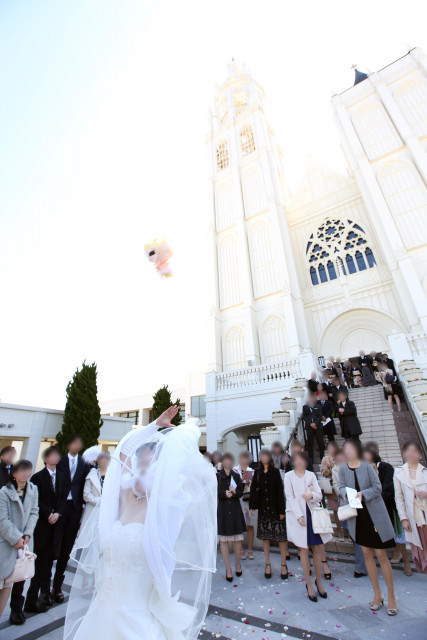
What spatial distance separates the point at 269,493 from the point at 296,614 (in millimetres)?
1494

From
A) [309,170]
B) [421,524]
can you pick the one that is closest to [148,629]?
[421,524]

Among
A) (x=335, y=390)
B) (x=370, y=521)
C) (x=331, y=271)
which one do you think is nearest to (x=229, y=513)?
(x=370, y=521)

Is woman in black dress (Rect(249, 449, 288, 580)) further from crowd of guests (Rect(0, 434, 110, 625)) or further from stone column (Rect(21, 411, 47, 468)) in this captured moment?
stone column (Rect(21, 411, 47, 468))

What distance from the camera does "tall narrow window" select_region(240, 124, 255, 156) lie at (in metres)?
25.8

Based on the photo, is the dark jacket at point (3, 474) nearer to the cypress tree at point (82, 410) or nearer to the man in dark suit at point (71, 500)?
the man in dark suit at point (71, 500)

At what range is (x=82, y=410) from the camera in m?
12.6

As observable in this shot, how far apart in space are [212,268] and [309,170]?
10192mm

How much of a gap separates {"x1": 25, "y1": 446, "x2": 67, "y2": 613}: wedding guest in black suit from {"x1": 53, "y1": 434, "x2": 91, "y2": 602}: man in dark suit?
80 millimetres

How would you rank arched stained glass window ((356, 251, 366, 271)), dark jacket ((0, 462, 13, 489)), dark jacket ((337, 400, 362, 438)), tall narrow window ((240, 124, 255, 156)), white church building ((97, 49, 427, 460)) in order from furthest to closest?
tall narrow window ((240, 124, 255, 156)) → arched stained glass window ((356, 251, 366, 271)) → white church building ((97, 49, 427, 460)) → dark jacket ((337, 400, 362, 438)) → dark jacket ((0, 462, 13, 489))

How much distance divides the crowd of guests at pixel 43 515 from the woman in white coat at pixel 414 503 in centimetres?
395

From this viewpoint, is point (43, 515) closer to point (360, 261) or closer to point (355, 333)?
point (355, 333)

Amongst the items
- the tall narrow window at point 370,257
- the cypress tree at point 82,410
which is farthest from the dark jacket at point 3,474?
the tall narrow window at point 370,257

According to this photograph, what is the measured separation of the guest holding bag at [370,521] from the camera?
3.24 meters

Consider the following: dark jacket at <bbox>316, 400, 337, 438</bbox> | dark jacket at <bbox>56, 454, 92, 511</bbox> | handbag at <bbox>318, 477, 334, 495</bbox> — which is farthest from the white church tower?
dark jacket at <bbox>56, 454, 92, 511</bbox>
